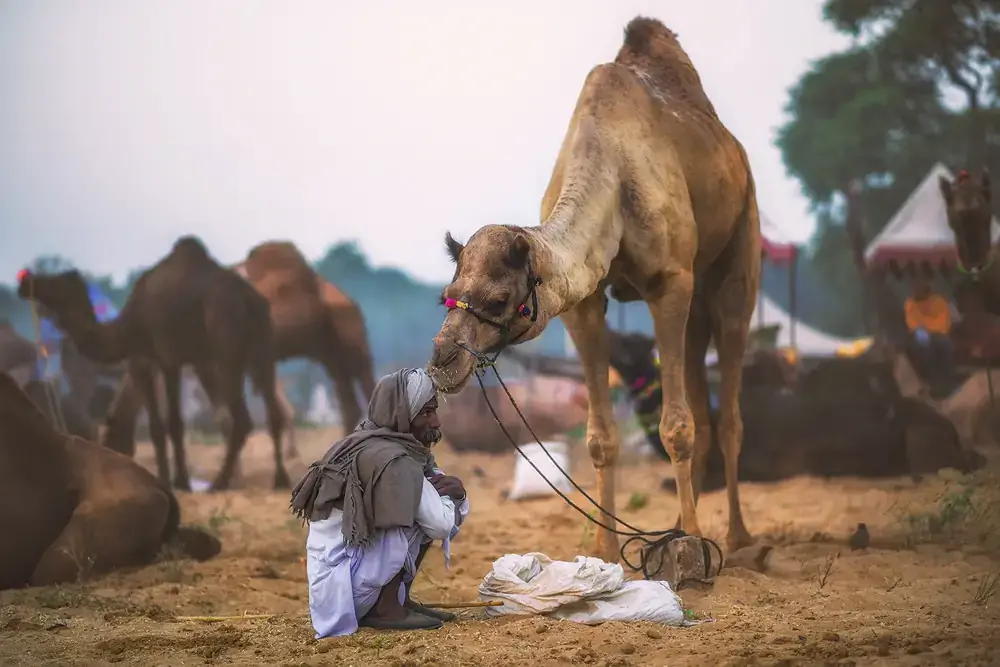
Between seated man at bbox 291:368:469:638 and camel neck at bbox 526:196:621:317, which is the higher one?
camel neck at bbox 526:196:621:317

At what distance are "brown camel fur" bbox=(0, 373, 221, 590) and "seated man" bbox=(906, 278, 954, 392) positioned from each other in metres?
6.95

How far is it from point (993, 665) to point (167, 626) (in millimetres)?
3100

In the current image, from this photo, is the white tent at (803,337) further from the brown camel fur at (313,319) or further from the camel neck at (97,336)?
the camel neck at (97,336)

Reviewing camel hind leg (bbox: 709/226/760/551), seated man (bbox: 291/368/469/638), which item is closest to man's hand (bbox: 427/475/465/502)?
seated man (bbox: 291/368/469/638)

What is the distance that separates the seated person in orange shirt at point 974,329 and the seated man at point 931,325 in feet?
0.68

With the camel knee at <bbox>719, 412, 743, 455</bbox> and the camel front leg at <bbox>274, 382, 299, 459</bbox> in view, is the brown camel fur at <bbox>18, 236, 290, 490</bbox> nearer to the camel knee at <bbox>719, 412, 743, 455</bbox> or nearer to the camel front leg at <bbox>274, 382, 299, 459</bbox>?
the camel front leg at <bbox>274, 382, 299, 459</bbox>

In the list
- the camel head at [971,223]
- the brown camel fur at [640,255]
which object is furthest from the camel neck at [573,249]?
the camel head at [971,223]

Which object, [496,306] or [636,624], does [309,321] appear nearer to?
[496,306]

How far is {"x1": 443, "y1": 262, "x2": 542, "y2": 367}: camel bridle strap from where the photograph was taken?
13.6ft

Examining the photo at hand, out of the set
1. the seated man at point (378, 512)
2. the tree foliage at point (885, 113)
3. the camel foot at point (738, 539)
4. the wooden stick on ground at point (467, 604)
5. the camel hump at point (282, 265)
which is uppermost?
the tree foliage at point (885, 113)

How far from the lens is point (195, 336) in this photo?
30.2 ft

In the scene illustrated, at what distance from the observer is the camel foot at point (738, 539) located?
5969 millimetres

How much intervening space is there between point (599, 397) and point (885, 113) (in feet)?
27.2

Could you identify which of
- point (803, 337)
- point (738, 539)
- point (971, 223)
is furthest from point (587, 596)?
point (803, 337)
